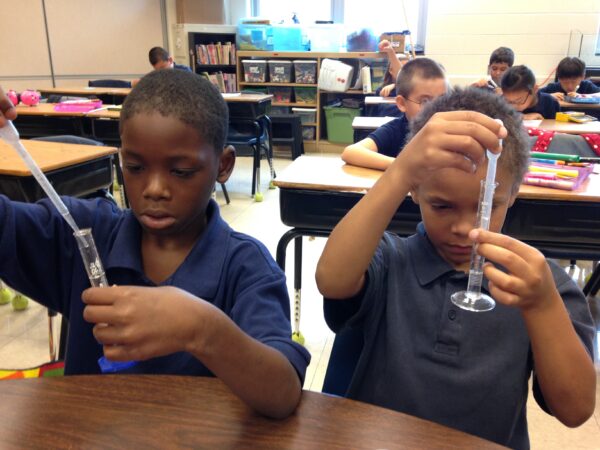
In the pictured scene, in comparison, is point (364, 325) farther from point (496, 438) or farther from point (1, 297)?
point (1, 297)

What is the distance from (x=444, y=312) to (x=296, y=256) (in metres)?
1.37

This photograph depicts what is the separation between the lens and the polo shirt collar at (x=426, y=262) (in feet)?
2.87

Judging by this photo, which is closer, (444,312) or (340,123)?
(444,312)

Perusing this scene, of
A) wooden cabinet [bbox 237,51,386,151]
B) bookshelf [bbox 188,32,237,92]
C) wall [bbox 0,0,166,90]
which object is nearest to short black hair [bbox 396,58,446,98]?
wooden cabinet [bbox 237,51,386,151]

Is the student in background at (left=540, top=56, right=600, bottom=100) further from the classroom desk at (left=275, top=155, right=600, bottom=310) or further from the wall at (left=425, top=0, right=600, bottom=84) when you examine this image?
the classroom desk at (left=275, top=155, right=600, bottom=310)

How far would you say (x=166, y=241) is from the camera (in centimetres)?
92

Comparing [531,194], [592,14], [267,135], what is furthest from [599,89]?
[531,194]

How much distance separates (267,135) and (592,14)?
381 cm

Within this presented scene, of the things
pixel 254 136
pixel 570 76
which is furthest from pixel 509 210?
pixel 570 76

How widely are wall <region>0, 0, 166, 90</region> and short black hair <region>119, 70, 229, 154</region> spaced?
18.7 feet

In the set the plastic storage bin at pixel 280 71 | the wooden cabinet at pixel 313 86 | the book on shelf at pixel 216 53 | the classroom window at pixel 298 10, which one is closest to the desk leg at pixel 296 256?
the wooden cabinet at pixel 313 86

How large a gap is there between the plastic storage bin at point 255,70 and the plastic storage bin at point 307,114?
57cm

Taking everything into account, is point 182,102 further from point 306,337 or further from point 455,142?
point 306,337

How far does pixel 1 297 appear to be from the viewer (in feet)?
8.25
